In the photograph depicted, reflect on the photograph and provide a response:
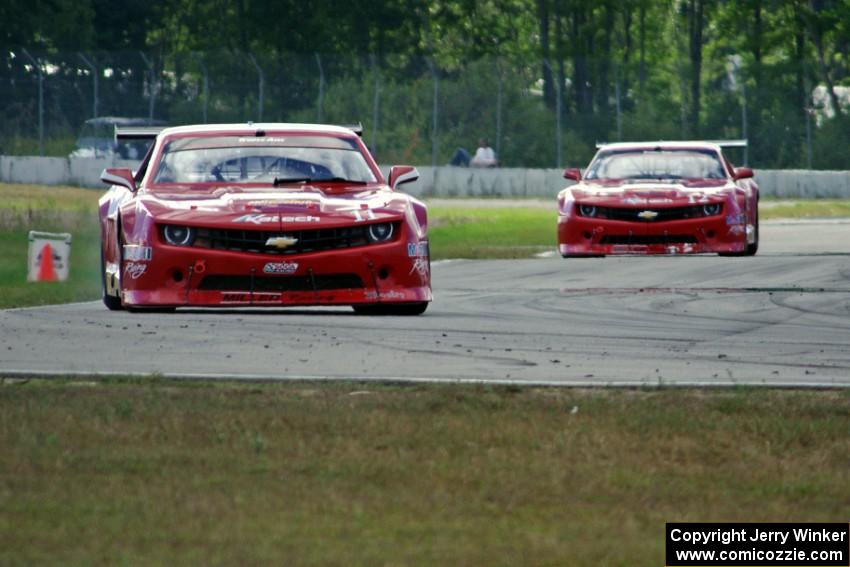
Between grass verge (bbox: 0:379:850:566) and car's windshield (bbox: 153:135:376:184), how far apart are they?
3.55m

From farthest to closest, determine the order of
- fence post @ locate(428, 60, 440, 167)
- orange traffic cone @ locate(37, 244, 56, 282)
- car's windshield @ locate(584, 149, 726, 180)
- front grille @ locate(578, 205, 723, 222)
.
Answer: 1. fence post @ locate(428, 60, 440, 167)
2. car's windshield @ locate(584, 149, 726, 180)
3. front grille @ locate(578, 205, 723, 222)
4. orange traffic cone @ locate(37, 244, 56, 282)

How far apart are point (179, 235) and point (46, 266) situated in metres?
7.30

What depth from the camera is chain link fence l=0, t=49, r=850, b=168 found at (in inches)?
1639

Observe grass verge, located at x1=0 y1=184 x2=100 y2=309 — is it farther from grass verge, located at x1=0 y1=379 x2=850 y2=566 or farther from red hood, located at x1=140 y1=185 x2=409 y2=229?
grass verge, located at x1=0 y1=379 x2=850 y2=566

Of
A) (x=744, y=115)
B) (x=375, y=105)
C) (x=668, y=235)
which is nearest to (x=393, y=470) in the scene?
(x=668, y=235)

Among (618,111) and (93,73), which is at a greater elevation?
(93,73)

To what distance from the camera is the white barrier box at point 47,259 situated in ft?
60.1

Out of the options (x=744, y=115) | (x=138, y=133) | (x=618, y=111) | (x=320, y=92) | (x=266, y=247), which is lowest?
(x=266, y=247)

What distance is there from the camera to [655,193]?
61.4ft

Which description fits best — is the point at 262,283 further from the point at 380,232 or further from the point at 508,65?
the point at 508,65

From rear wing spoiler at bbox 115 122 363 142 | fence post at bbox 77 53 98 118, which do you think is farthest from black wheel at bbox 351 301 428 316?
fence post at bbox 77 53 98 118

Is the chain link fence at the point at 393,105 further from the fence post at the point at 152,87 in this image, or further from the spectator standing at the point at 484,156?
the spectator standing at the point at 484,156

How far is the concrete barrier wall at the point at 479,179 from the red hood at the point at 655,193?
63.1 feet

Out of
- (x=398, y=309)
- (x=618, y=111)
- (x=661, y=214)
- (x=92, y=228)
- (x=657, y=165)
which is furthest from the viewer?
(x=618, y=111)
